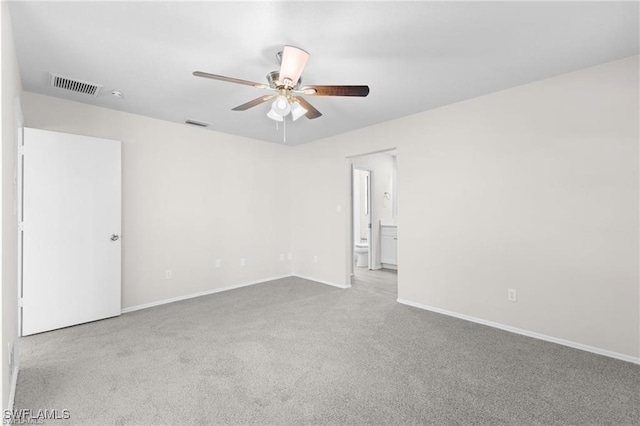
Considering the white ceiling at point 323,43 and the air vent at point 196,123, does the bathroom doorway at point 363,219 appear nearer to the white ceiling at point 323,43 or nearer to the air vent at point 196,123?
the air vent at point 196,123

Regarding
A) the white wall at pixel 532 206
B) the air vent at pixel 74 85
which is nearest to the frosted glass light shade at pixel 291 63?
the air vent at pixel 74 85

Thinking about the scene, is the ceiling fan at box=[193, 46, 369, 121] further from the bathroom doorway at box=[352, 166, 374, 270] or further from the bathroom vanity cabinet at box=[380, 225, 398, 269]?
the bathroom vanity cabinet at box=[380, 225, 398, 269]

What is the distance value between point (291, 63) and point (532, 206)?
2557 mm

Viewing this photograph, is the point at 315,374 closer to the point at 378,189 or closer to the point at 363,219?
the point at 378,189

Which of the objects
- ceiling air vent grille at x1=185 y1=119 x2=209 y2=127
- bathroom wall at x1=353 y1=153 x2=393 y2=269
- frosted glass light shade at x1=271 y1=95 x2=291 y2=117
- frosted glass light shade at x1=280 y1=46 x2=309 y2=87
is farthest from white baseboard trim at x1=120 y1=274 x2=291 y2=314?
frosted glass light shade at x1=280 y1=46 x2=309 y2=87

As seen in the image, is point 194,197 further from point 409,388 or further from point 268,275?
point 409,388

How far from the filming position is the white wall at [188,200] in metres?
3.58

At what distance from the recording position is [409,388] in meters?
2.01

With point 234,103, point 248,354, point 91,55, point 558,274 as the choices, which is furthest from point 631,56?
point 91,55

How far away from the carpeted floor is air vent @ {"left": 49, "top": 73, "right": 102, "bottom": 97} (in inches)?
93.8

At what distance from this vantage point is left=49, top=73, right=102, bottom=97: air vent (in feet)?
8.82

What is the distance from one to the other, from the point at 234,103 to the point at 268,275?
2.93 meters

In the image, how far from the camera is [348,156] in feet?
15.0

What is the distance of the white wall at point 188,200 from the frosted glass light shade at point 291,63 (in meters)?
2.53
